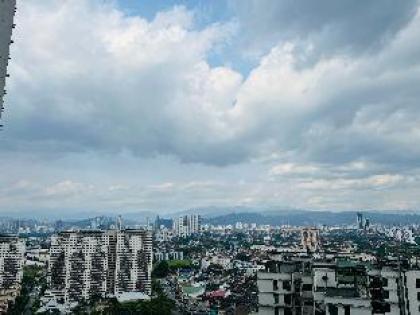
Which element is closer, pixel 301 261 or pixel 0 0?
A: pixel 0 0

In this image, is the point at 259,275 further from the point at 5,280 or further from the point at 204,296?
the point at 5,280

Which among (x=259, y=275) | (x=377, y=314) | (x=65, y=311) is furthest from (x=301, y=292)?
(x=65, y=311)

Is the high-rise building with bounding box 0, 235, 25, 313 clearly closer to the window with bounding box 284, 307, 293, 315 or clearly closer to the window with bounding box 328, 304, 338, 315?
the window with bounding box 284, 307, 293, 315

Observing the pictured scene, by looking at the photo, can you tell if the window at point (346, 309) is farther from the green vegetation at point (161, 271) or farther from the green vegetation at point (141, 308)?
the green vegetation at point (161, 271)

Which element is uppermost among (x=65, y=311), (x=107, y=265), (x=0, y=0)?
(x=0, y=0)

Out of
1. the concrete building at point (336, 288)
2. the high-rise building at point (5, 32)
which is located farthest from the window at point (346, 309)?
the high-rise building at point (5, 32)
